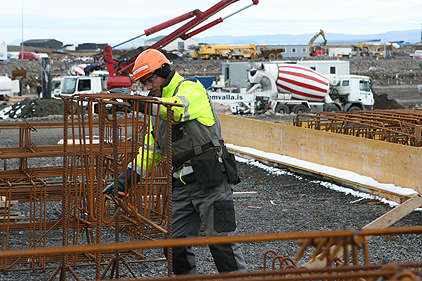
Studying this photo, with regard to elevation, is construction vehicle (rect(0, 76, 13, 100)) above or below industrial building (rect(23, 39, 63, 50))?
below

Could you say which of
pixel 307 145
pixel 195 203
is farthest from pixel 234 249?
pixel 307 145

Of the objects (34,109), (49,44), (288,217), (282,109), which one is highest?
(49,44)

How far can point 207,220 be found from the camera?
13.6 feet

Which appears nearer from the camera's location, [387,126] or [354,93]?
[387,126]

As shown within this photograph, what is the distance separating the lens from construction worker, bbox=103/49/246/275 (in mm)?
4094

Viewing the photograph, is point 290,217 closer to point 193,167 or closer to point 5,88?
point 193,167

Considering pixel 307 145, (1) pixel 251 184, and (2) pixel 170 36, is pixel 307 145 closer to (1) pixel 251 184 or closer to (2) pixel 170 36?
(1) pixel 251 184

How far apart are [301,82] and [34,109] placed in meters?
13.2

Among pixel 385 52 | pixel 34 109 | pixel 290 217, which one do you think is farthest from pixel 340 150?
pixel 385 52

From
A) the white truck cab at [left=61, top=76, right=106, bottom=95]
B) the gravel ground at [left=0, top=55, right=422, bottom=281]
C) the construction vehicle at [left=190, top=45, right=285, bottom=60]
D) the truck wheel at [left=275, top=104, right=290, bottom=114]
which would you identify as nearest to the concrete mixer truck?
the truck wheel at [left=275, top=104, right=290, bottom=114]

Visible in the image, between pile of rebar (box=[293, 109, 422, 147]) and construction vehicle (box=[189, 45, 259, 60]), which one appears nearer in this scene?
pile of rebar (box=[293, 109, 422, 147])

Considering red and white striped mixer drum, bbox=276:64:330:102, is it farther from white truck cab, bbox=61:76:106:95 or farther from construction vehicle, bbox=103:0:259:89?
white truck cab, bbox=61:76:106:95

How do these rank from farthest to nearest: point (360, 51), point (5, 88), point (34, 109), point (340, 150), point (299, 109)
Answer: point (360, 51)
point (5, 88)
point (299, 109)
point (34, 109)
point (340, 150)

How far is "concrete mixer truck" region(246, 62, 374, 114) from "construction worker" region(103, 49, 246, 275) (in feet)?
71.9
